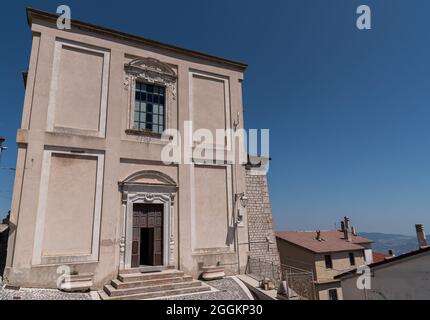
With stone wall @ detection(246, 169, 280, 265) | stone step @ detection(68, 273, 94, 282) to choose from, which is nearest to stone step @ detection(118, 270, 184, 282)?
stone step @ detection(68, 273, 94, 282)

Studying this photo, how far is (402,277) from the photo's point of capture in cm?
1002

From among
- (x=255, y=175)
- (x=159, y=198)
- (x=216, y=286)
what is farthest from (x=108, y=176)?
(x=255, y=175)

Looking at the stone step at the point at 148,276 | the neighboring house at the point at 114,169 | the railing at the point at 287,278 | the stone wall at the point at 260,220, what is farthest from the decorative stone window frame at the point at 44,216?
the stone wall at the point at 260,220

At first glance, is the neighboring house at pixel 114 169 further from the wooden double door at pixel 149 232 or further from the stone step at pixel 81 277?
the stone step at pixel 81 277

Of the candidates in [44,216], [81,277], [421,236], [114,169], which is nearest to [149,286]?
[81,277]

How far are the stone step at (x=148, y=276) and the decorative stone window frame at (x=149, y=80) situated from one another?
532 cm

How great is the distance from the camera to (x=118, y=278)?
941 cm

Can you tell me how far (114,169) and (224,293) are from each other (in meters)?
5.93

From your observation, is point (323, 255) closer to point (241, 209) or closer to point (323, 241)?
point (323, 241)

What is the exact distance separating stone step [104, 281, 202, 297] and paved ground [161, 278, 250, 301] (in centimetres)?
54

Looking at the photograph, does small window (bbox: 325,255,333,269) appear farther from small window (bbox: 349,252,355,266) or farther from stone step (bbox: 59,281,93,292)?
stone step (bbox: 59,281,93,292)

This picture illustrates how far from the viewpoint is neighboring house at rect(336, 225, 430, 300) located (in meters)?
9.34

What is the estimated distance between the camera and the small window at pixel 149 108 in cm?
1161

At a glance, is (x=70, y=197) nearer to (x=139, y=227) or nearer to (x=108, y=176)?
(x=108, y=176)
